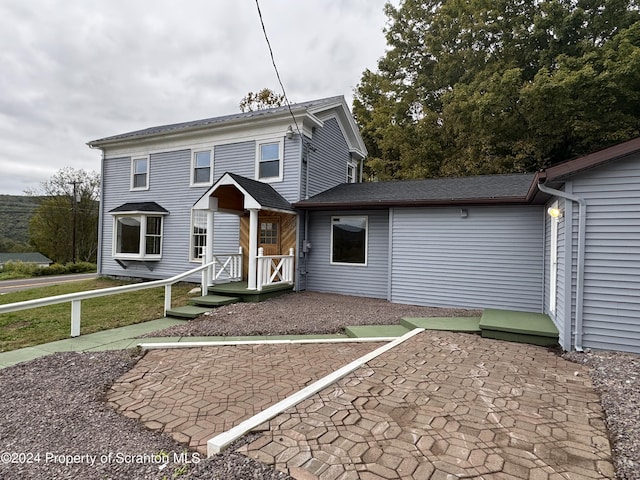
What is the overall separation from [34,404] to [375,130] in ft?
68.6

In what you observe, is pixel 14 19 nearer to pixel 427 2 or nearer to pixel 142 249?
pixel 142 249

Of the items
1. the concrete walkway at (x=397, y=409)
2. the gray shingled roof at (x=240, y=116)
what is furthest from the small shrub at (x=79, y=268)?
the concrete walkway at (x=397, y=409)

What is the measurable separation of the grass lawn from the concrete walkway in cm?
268

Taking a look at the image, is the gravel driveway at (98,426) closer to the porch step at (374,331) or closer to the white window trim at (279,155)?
the porch step at (374,331)

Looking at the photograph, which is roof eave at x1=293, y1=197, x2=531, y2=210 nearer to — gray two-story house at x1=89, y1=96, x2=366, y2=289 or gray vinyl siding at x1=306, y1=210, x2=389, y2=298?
gray vinyl siding at x1=306, y1=210, x2=389, y2=298

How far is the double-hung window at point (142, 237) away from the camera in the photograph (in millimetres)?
12438

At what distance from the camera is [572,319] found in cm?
474

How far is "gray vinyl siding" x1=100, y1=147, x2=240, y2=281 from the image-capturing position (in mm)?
11336

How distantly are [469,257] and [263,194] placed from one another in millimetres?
5431

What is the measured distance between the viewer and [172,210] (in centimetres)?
1227

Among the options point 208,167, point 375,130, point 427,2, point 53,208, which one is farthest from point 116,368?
point 53,208

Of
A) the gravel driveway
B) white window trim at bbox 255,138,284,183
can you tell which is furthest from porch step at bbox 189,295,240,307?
white window trim at bbox 255,138,284,183

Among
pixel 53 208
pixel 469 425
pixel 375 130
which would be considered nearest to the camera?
pixel 469 425

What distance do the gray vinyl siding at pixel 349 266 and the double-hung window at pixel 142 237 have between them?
6.06 meters
